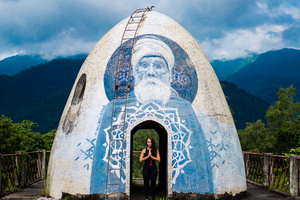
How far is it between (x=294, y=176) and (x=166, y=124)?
16.1ft

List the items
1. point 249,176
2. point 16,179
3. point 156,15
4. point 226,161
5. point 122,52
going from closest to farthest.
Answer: point 226,161, point 122,52, point 156,15, point 16,179, point 249,176

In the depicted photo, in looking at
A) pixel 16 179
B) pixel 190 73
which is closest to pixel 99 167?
pixel 190 73

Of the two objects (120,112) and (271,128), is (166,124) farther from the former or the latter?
(271,128)

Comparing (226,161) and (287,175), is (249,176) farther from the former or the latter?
(226,161)

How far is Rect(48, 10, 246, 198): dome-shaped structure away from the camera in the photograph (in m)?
8.25


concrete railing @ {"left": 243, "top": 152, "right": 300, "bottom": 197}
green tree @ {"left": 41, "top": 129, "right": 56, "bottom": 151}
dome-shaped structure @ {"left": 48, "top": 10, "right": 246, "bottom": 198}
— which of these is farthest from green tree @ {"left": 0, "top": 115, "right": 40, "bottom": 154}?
concrete railing @ {"left": 243, "top": 152, "right": 300, "bottom": 197}

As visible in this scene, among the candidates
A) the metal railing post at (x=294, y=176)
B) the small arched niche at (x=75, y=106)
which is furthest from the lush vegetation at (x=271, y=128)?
the small arched niche at (x=75, y=106)

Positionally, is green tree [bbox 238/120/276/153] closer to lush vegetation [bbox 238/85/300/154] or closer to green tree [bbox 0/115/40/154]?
lush vegetation [bbox 238/85/300/154]

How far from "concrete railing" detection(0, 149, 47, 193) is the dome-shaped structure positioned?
284cm

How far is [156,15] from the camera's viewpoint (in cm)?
1042

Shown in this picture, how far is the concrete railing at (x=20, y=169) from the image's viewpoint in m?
11.1

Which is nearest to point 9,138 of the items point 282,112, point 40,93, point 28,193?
point 28,193

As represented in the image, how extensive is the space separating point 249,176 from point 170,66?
7.39 metres

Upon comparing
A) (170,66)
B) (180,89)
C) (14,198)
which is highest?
(170,66)
